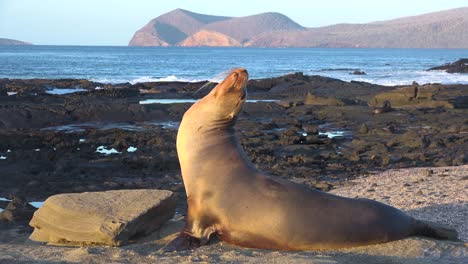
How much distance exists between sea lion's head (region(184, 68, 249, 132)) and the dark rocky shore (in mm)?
4526

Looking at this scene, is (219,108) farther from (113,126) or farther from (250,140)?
(113,126)

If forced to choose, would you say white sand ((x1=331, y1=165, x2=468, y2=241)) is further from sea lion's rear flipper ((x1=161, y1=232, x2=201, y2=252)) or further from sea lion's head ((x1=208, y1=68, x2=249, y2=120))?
sea lion's rear flipper ((x1=161, y1=232, x2=201, y2=252))

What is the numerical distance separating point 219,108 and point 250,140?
11.4 m

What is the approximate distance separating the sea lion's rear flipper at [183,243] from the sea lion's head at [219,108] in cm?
116

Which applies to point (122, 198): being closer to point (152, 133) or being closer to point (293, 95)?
point (152, 133)

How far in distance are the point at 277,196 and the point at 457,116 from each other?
1956 cm

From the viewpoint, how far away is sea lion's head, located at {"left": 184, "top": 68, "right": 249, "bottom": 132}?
7566 millimetres

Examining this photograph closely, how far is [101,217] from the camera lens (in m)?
7.87

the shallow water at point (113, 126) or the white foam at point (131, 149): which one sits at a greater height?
the white foam at point (131, 149)

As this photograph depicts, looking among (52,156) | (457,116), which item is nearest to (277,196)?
(52,156)

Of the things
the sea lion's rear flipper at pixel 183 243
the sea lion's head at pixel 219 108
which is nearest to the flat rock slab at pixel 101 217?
the sea lion's rear flipper at pixel 183 243

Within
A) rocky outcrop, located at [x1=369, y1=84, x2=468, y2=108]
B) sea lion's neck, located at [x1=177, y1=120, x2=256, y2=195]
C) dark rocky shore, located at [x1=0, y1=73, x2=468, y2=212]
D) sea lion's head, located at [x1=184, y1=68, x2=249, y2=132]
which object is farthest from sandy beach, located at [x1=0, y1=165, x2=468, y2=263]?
rocky outcrop, located at [x1=369, y1=84, x2=468, y2=108]

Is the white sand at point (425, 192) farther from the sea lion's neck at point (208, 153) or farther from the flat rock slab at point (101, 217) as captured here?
the flat rock slab at point (101, 217)

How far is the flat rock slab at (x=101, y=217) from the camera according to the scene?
7742 millimetres
